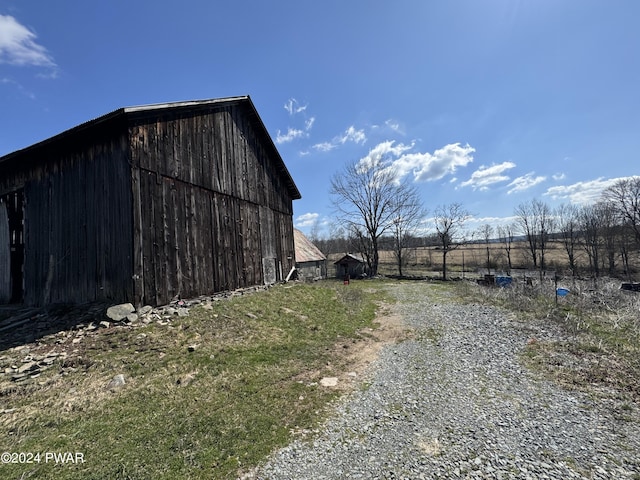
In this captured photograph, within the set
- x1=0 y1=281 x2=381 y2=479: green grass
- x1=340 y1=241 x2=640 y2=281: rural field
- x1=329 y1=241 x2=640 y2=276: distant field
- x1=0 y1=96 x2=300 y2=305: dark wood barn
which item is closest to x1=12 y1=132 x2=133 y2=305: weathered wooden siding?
x1=0 y1=96 x2=300 y2=305: dark wood barn

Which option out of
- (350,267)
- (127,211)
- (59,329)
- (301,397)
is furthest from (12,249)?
(350,267)

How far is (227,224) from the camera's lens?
12492 millimetres

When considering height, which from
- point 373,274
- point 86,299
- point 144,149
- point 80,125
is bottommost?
point 373,274

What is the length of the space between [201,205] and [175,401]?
7.80 metres

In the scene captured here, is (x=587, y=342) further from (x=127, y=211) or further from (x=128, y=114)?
(x=128, y=114)

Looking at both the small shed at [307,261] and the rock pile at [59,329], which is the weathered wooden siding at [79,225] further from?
the small shed at [307,261]

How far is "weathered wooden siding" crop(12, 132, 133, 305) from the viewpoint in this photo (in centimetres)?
872

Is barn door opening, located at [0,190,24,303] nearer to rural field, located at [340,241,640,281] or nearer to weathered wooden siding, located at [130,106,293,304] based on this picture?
weathered wooden siding, located at [130,106,293,304]

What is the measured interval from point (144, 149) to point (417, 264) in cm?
4340

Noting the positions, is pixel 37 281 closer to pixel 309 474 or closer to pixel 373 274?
pixel 309 474

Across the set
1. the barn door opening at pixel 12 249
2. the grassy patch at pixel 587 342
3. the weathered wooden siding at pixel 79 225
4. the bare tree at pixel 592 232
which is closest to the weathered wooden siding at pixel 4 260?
the barn door opening at pixel 12 249

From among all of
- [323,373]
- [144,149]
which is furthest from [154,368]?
[144,149]

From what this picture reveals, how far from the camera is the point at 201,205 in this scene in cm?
1116

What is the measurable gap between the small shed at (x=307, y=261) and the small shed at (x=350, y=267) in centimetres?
259
